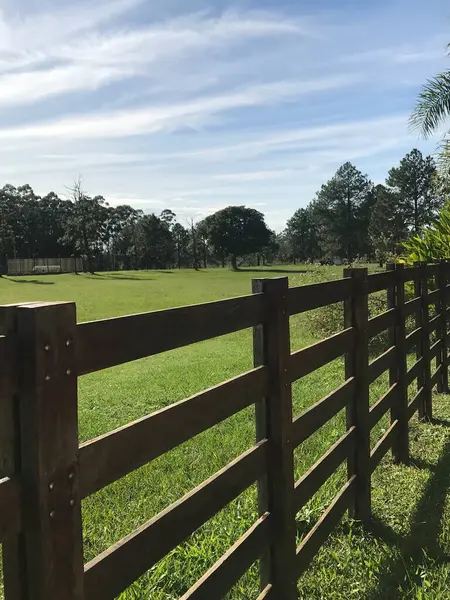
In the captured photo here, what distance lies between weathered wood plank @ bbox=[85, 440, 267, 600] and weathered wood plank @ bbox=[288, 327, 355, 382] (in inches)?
19.4

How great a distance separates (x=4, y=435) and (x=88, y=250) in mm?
75327

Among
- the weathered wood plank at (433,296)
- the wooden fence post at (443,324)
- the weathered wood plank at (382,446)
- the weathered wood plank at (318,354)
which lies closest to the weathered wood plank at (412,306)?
the weathered wood plank at (433,296)

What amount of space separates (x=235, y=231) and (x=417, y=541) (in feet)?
282

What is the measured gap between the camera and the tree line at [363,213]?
2820 inches

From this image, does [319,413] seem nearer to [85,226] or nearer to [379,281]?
[379,281]

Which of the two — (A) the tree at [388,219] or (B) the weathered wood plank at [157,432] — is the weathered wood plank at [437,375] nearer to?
(B) the weathered wood plank at [157,432]

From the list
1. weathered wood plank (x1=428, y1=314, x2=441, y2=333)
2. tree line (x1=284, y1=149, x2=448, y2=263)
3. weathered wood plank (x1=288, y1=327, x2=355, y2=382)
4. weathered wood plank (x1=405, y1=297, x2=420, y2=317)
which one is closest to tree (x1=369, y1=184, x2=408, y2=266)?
tree line (x1=284, y1=149, x2=448, y2=263)

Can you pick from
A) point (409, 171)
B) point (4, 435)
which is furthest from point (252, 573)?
point (409, 171)

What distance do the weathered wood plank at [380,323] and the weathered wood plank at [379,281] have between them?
0.71ft

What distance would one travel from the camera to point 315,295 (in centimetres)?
329

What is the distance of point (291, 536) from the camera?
2.82m

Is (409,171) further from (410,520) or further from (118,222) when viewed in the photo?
(410,520)

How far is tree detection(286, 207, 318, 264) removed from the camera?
361 feet

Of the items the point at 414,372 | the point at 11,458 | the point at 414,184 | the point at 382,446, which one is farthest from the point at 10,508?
the point at 414,184
